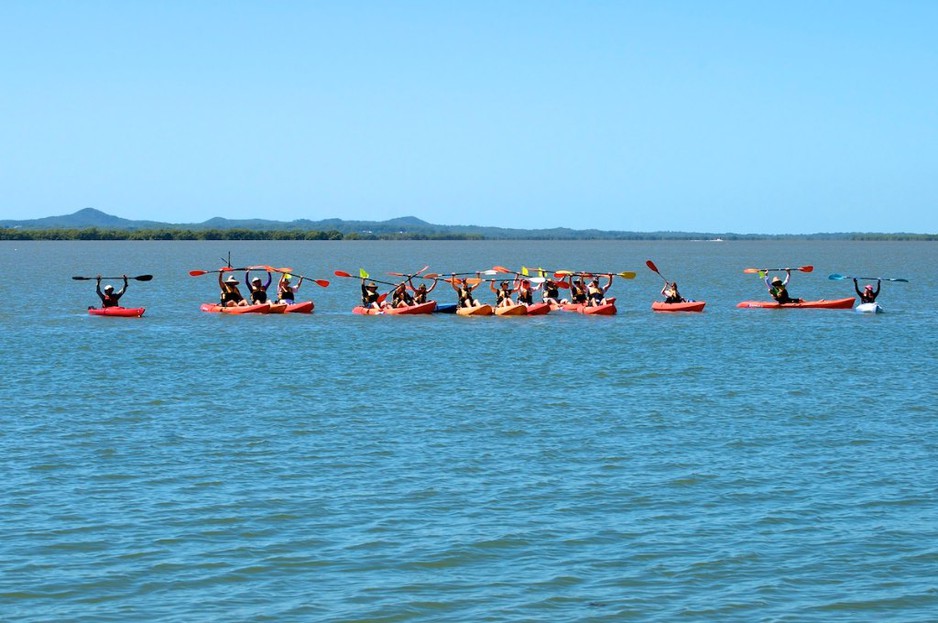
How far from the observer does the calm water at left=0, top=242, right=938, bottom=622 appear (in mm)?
13672

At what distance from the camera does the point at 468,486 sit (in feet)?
60.2

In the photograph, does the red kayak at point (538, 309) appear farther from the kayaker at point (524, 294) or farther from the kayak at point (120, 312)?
the kayak at point (120, 312)

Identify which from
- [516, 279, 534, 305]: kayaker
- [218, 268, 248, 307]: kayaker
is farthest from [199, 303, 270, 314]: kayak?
[516, 279, 534, 305]: kayaker

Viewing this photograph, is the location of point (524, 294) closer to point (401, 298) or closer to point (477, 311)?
point (477, 311)

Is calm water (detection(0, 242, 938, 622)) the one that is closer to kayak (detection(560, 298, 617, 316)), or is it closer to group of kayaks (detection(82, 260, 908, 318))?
group of kayaks (detection(82, 260, 908, 318))

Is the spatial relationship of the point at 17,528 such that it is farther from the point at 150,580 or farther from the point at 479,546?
the point at 479,546

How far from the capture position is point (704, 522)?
16.4 metres

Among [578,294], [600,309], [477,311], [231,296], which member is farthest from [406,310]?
[600,309]

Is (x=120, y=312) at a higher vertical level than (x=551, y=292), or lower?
lower

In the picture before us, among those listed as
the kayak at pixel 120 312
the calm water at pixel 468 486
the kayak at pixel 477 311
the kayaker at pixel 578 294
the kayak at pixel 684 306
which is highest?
the kayaker at pixel 578 294

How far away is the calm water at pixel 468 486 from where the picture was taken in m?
13.7

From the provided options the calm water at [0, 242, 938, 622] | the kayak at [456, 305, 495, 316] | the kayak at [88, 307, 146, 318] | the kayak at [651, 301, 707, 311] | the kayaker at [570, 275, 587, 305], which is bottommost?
the calm water at [0, 242, 938, 622]

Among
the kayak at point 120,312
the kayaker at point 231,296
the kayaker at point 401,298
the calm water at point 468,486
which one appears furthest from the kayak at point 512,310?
the kayak at point 120,312

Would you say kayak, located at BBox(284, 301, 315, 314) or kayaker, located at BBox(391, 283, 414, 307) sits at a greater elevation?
kayaker, located at BBox(391, 283, 414, 307)
